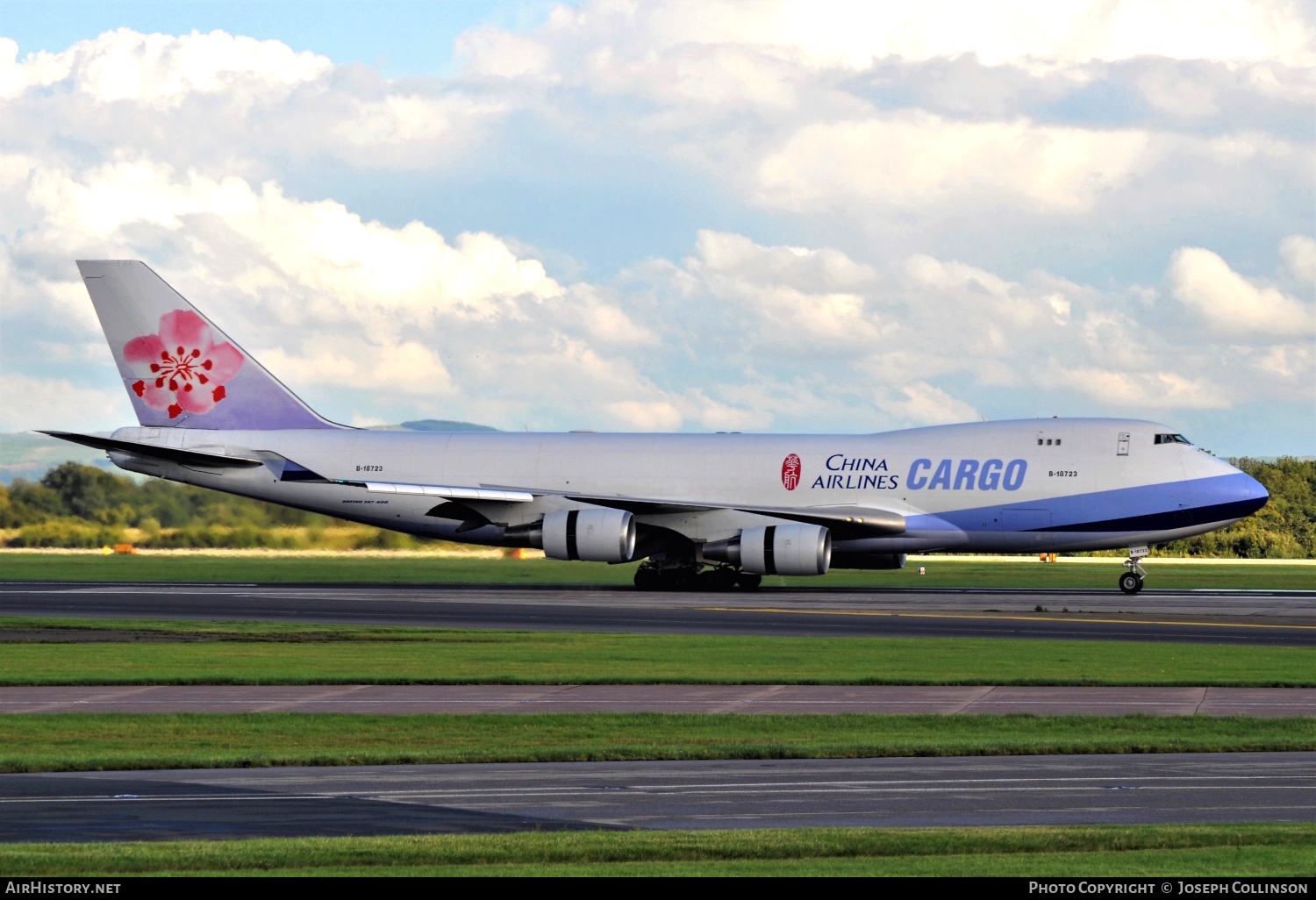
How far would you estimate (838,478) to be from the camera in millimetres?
46656

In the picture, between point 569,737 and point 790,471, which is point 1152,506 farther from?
point 569,737

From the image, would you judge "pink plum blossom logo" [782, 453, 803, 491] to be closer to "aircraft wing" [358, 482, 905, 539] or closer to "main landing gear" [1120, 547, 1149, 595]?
"aircraft wing" [358, 482, 905, 539]

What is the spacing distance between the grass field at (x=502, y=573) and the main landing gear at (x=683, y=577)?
123 inches

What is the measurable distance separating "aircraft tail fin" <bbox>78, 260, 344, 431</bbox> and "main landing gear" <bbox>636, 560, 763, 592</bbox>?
547 inches

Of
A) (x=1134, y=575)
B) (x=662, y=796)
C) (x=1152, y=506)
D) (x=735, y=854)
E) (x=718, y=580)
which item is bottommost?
(x=662, y=796)

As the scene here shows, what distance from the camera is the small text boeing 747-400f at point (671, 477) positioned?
4441 centimetres

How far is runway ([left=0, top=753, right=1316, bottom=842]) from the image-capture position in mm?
11789

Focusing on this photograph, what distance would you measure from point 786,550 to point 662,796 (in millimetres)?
30380

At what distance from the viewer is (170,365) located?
5194 cm

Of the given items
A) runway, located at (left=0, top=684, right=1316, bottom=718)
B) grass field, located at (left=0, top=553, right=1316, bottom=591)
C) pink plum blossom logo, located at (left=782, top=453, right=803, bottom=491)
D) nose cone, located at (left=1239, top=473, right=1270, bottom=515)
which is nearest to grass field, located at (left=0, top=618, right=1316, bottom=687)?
runway, located at (left=0, top=684, right=1316, bottom=718)

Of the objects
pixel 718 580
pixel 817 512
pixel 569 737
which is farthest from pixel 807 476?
pixel 569 737

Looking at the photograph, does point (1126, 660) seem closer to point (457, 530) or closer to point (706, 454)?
point (706, 454)
